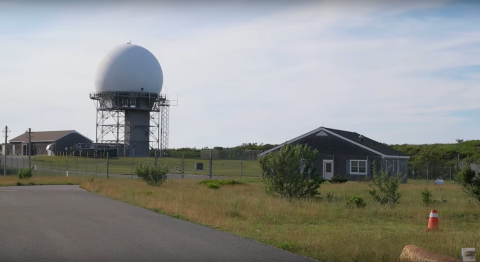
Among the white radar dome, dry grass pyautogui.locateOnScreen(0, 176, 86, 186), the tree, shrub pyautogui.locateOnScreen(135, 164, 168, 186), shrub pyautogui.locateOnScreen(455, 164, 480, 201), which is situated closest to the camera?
shrub pyautogui.locateOnScreen(455, 164, 480, 201)

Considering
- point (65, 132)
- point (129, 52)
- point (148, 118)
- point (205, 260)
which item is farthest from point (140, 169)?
point (65, 132)

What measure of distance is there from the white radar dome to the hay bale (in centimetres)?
6818

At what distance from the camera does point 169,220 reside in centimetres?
1678

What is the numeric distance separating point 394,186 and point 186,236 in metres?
11.5

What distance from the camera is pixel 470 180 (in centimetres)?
2320

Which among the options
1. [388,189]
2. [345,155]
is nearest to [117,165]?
[345,155]

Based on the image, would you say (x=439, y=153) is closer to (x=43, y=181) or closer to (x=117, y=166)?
(x=117, y=166)

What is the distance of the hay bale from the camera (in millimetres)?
9750

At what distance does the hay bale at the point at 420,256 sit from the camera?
32.0ft

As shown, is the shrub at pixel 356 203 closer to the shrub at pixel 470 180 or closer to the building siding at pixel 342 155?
the shrub at pixel 470 180

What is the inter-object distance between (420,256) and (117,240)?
19.9ft

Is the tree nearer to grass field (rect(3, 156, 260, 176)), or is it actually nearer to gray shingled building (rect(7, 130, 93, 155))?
grass field (rect(3, 156, 260, 176))

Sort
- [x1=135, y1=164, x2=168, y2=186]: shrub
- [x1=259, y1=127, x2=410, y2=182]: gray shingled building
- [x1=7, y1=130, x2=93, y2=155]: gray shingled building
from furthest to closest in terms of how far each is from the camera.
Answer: [x1=7, y1=130, x2=93, y2=155]: gray shingled building < [x1=259, y1=127, x2=410, y2=182]: gray shingled building < [x1=135, y1=164, x2=168, y2=186]: shrub

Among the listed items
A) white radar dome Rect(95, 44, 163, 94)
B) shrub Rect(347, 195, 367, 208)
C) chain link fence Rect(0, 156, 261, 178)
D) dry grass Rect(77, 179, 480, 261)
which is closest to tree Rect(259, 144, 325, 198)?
dry grass Rect(77, 179, 480, 261)
